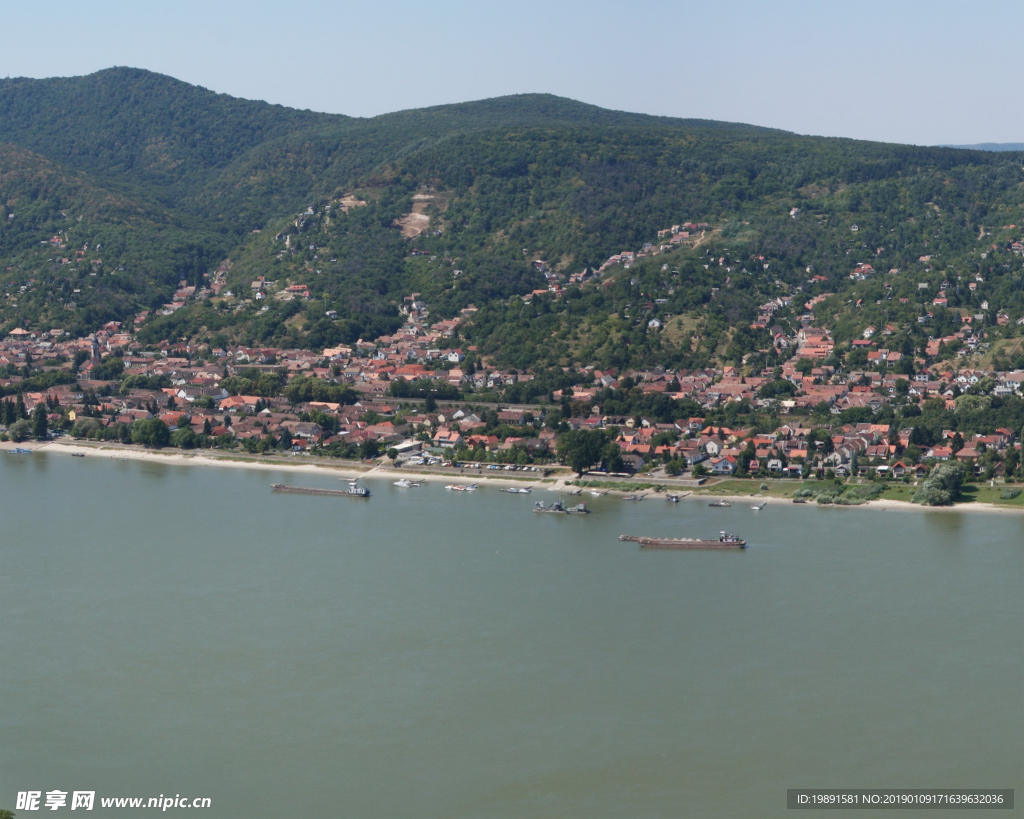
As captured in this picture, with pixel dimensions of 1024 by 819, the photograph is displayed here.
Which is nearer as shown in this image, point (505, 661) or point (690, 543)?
point (505, 661)

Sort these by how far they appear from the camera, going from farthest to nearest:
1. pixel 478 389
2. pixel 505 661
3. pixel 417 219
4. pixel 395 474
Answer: pixel 417 219, pixel 478 389, pixel 395 474, pixel 505 661

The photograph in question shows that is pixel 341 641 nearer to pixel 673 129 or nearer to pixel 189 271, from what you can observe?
pixel 189 271

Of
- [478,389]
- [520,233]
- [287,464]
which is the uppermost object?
[520,233]

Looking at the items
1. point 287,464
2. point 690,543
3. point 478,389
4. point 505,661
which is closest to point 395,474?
point 287,464

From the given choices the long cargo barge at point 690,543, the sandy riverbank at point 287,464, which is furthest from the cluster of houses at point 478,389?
the long cargo barge at point 690,543

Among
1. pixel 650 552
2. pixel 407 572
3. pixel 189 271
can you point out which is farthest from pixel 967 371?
pixel 189 271

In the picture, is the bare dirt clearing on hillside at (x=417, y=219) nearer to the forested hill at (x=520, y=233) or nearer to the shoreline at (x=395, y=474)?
the forested hill at (x=520, y=233)

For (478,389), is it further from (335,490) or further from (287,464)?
(335,490)
